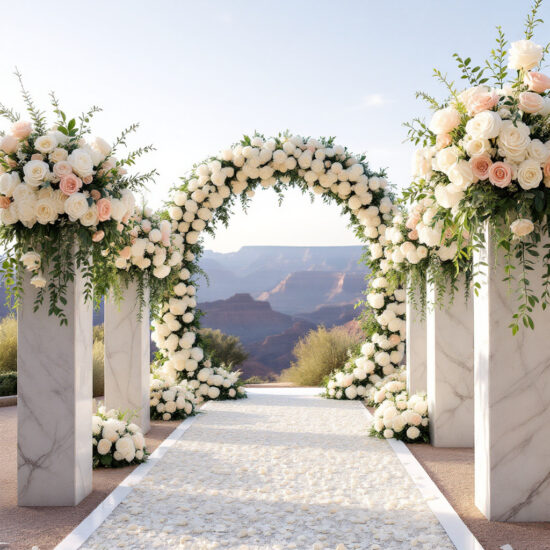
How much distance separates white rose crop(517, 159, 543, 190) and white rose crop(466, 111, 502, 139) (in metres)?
0.24

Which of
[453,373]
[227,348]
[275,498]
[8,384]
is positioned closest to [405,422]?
[453,373]

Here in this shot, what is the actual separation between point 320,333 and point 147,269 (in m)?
5.79

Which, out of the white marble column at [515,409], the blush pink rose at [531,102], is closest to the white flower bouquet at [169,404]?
the white marble column at [515,409]

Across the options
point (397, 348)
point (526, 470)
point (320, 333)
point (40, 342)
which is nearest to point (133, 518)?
point (40, 342)

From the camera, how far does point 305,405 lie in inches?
320

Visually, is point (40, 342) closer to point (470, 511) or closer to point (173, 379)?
point (470, 511)

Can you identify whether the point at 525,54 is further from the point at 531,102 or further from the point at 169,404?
the point at 169,404

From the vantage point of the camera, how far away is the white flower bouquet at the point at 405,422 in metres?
5.70

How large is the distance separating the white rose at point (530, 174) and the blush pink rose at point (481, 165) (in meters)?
0.18

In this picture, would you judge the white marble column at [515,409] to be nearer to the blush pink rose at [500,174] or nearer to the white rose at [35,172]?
the blush pink rose at [500,174]

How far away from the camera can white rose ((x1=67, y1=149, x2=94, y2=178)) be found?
3.68 m

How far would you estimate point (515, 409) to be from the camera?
11.5 ft

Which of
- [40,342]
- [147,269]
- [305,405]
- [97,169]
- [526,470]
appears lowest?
[305,405]

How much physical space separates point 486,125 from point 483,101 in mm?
200
